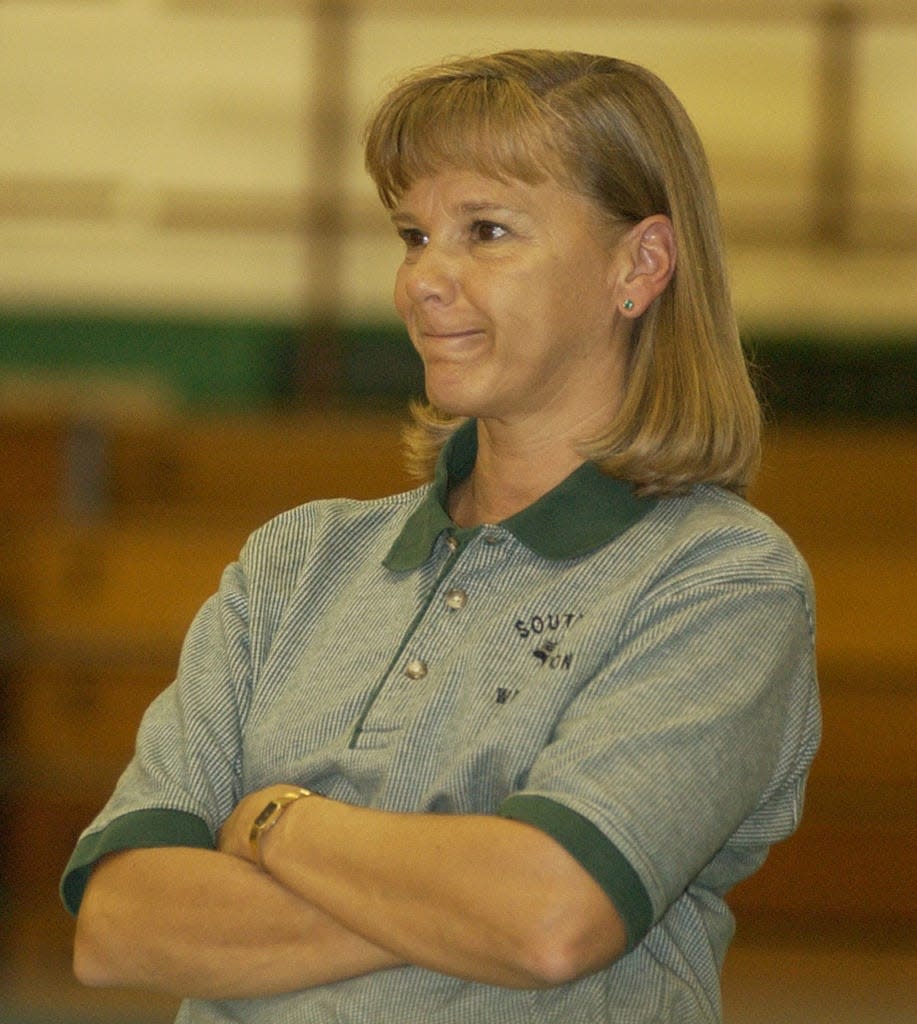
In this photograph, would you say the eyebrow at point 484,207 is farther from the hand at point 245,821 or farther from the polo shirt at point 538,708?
the hand at point 245,821

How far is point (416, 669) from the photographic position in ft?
4.86

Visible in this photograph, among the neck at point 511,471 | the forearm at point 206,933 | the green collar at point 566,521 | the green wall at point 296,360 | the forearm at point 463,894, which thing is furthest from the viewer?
the green wall at point 296,360

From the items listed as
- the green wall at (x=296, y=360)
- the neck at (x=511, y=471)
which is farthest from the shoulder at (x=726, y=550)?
the green wall at (x=296, y=360)

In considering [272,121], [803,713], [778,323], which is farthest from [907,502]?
[803,713]

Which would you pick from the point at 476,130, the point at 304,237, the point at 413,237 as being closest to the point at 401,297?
the point at 413,237

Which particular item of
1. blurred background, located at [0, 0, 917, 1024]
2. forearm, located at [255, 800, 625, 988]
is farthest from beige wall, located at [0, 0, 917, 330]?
forearm, located at [255, 800, 625, 988]

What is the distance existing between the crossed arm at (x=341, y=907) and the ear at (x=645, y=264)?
54 cm

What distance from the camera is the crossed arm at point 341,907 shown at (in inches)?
49.8

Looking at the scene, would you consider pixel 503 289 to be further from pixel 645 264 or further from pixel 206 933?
pixel 206 933

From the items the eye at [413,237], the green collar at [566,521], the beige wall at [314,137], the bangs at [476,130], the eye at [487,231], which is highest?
the bangs at [476,130]

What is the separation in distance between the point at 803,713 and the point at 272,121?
14.9 feet

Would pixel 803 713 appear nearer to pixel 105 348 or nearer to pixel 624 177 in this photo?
pixel 624 177

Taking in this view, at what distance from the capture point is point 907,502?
14.9 feet

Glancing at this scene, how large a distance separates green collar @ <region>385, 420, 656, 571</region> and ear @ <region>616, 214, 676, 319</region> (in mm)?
167
